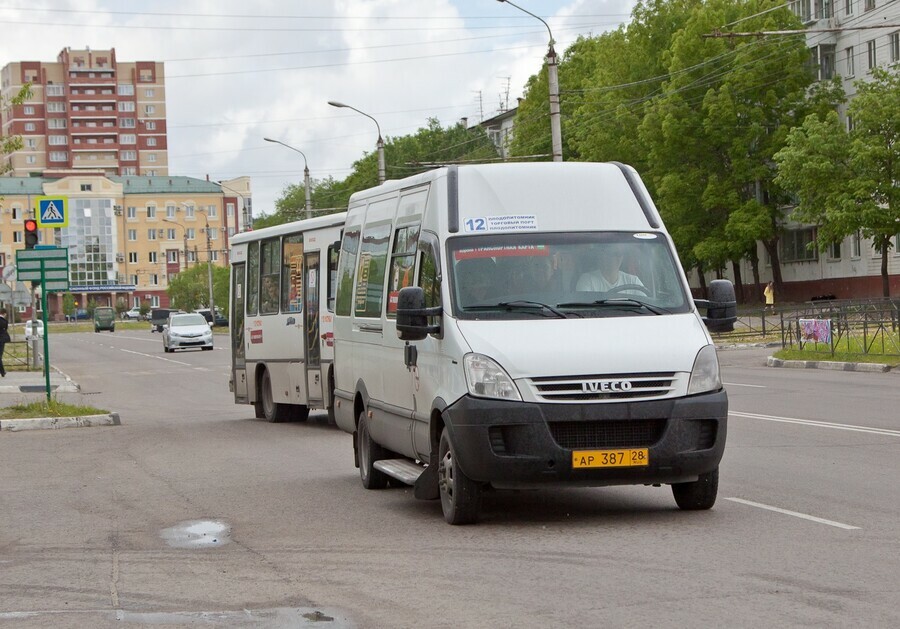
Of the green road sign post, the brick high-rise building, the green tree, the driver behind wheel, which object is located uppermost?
the brick high-rise building

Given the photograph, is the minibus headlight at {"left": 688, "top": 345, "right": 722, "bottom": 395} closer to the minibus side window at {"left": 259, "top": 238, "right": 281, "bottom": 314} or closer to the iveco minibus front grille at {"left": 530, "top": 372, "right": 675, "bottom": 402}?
the iveco minibus front grille at {"left": 530, "top": 372, "right": 675, "bottom": 402}

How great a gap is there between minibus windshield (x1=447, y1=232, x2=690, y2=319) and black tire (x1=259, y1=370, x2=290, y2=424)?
1210 centimetres

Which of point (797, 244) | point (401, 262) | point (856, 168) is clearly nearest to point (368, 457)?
point (401, 262)

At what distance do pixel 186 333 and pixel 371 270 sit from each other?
5138 cm

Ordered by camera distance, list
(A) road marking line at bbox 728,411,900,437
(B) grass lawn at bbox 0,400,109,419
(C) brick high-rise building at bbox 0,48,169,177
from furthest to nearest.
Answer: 1. (C) brick high-rise building at bbox 0,48,169,177
2. (B) grass lawn at bbox 0,400,109,419
3. (A) road marking line at bbox 728,411,900,437

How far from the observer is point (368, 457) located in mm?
12523

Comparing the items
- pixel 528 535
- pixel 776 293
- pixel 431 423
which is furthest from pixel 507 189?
pixel 776 293

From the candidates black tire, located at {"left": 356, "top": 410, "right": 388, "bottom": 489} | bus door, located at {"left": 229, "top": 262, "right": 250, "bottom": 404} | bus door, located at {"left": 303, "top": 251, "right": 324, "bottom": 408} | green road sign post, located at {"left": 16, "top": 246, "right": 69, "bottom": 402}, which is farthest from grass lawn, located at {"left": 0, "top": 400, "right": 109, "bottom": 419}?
black tire, located at {"left": 356, "top": 410, "right": 388, "bottom": 489}

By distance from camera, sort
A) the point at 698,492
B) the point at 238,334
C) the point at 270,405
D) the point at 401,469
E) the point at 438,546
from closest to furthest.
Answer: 1. the point at 438,546
2. the point at 698,492
3. the point at 401,469
4. the point at 270,405
5. the point at 238,334

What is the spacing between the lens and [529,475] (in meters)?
9.46

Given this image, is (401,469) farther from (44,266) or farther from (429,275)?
(44,266)

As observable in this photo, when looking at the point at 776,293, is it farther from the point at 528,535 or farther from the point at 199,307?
the point at 199,307

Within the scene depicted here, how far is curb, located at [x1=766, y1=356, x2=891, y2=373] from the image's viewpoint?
30062 mm

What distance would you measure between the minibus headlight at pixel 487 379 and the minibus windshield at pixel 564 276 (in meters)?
0.53
